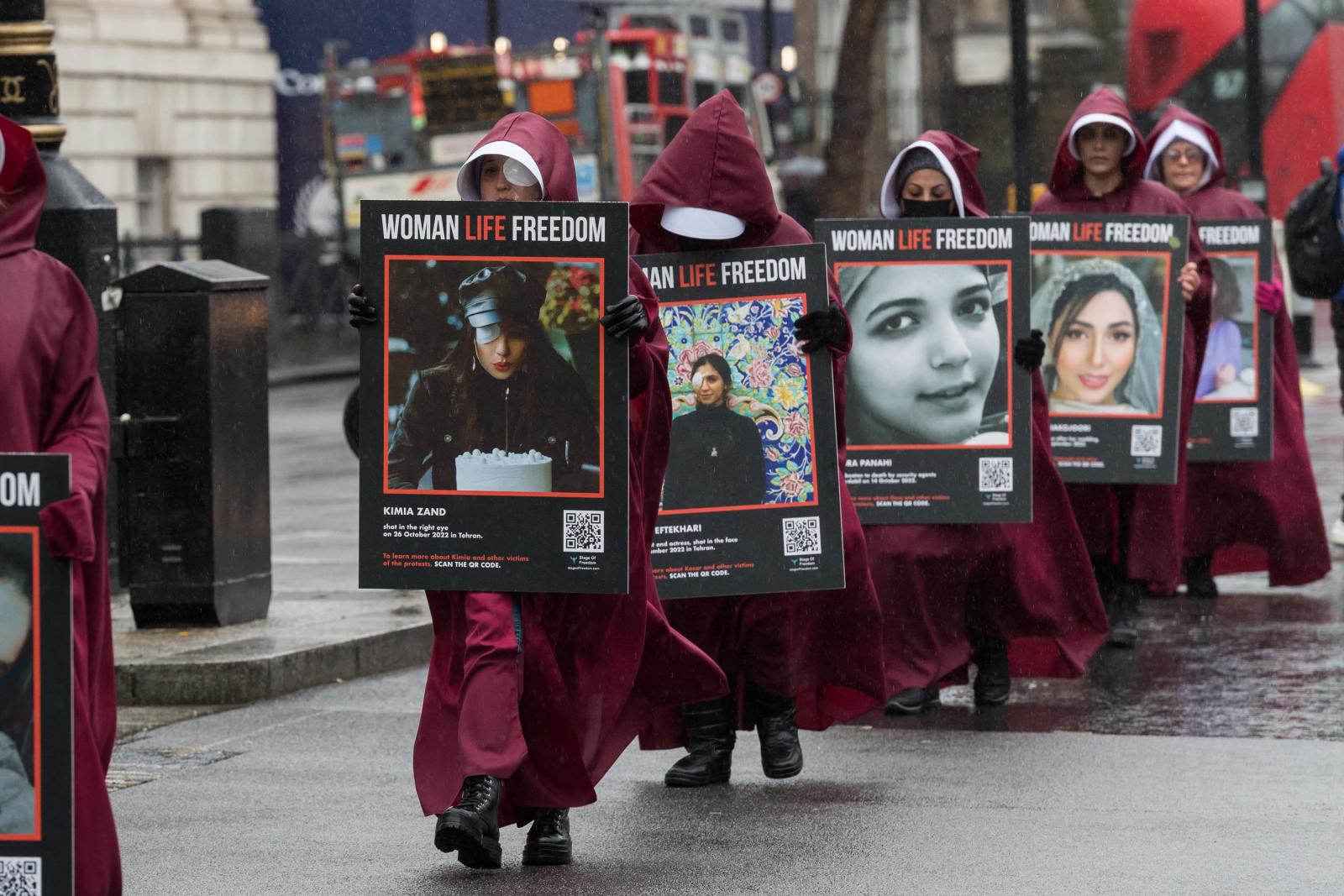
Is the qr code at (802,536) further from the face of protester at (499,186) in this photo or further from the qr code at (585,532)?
the face of protester at (499,186)

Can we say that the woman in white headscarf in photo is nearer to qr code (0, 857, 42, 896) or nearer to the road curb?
the road curb

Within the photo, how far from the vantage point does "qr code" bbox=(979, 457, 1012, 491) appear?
7.86 metres

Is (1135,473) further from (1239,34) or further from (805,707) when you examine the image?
(1239,34)

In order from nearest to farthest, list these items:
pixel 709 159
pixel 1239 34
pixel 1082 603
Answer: pixel 709 159 < pixel 1082 603 < pixel 1239 34

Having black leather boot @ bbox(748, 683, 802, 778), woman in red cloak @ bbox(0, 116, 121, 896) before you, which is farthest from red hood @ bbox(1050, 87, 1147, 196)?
woman in red cloak @ bbox(0, 116, 121, 896)

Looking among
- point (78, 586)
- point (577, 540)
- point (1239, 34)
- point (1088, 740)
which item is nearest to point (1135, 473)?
point (1088, 740)

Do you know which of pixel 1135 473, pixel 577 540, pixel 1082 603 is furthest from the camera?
pixel 1135 473

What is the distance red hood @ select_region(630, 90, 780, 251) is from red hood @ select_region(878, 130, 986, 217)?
1.20 m

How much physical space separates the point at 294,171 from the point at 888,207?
28.3 metres

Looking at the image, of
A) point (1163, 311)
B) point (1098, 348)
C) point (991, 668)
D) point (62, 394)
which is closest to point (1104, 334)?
point (1098, 348)

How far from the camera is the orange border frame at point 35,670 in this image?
4.33m

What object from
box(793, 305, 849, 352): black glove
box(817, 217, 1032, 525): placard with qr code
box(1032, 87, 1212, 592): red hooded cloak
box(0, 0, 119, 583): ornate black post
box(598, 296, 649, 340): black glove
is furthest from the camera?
box(0, 0, 119, 583): ornate black post

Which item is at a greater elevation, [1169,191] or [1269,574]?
[1169,191]

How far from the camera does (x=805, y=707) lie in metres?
7.23
